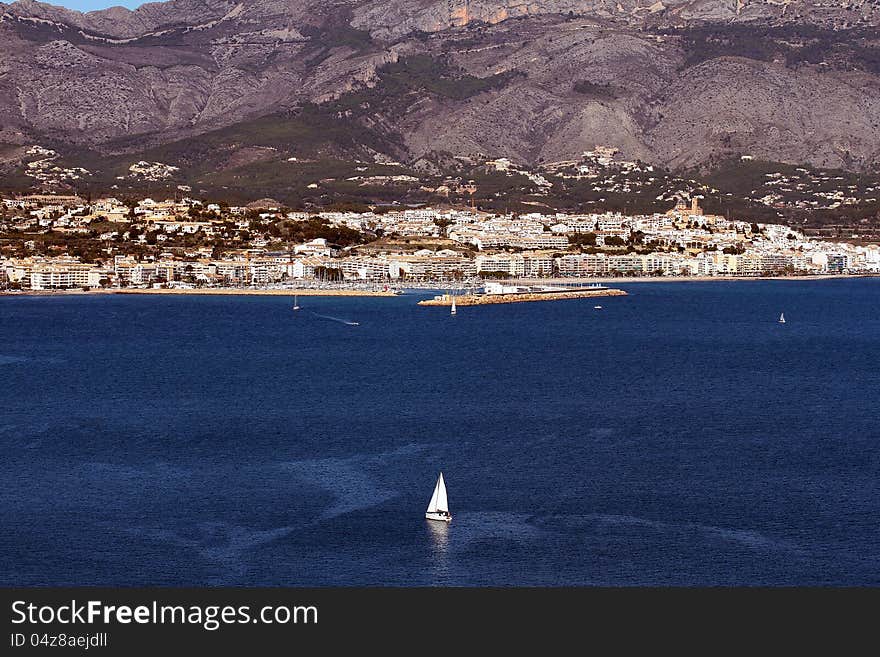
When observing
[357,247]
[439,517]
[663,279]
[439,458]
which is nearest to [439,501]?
[439,517]

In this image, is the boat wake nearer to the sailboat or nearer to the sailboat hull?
the sailboat

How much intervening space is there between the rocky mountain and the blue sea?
8914cm

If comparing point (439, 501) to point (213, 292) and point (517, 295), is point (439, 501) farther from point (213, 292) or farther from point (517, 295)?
point (213, 292)

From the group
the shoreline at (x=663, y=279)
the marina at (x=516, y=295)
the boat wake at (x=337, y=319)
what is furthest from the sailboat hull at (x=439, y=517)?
the shoreline at (x=663, y=279)

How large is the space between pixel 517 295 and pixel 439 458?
38953 millimetres

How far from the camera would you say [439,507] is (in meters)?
19.1

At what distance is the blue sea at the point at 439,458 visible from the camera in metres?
17.4

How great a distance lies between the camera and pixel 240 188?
114 metres

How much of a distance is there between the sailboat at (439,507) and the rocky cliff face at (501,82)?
11260 centimetres

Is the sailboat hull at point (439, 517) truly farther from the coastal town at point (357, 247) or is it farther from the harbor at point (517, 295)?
the coastal town at point (357, 247)

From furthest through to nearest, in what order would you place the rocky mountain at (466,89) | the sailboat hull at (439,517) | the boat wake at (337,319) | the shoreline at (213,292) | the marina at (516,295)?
the rocky mountain at (466,89) < the shoreline at (213,292) < the marina at (516,295) < the boat wake at (337,319) < the sailboat hull at (439,517)

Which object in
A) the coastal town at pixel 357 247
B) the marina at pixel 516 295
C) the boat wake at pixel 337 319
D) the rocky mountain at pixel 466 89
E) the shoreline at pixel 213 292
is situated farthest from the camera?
the rocky mountain at pixel 466 89

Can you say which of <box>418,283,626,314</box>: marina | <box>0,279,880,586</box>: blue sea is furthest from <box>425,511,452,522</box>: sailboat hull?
<box>418,283,626,314</box>: marina

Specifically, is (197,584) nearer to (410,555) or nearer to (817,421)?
(410,555)
